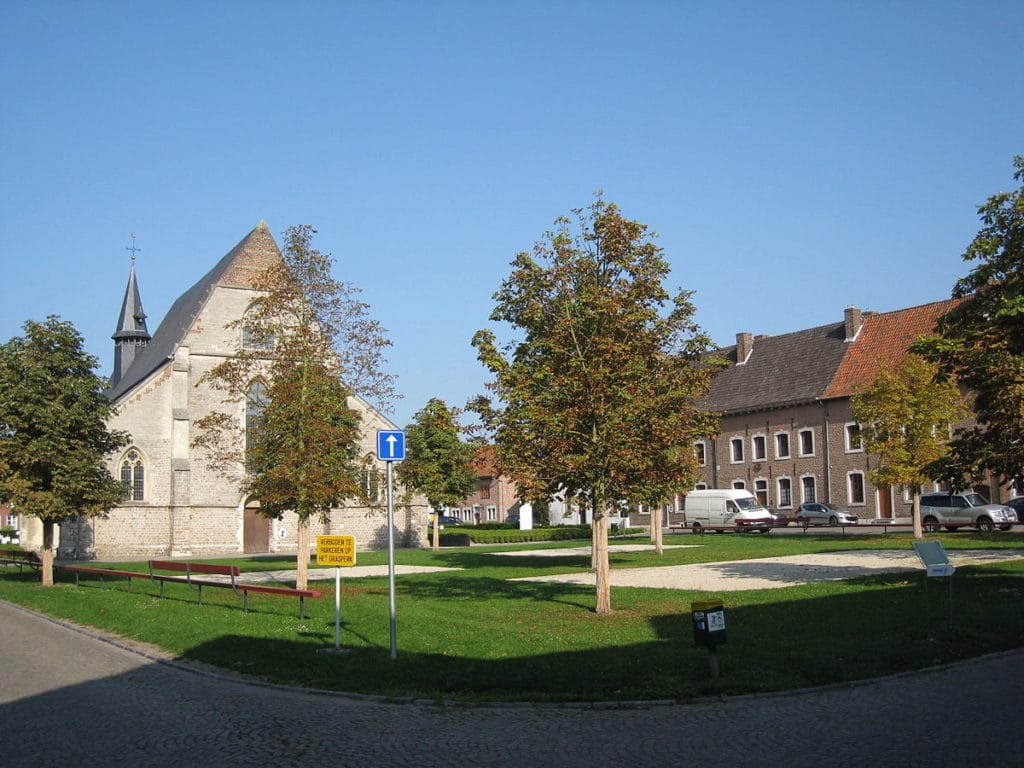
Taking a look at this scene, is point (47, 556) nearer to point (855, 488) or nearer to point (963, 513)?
point (963, 513)

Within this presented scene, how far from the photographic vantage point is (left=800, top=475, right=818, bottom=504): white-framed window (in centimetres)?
5512

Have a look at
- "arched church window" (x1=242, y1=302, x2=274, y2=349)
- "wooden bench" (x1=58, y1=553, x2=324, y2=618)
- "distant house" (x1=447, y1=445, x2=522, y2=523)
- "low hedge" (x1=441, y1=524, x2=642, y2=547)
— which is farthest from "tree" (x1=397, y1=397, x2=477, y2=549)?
"arched church window" (x1=242, y1=302, x2=274, y2=349)

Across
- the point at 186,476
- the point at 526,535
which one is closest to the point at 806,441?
the point at 526,535

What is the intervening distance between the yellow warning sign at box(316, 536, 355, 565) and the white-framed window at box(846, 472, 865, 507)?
145 feet

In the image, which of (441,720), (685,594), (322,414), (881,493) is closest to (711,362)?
(685,594)

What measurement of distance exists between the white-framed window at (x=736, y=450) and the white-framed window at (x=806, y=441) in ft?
16.5

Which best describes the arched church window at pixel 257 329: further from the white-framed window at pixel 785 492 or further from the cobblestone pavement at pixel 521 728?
the white-framed window at pixel 785 492

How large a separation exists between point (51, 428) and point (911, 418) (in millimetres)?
28718

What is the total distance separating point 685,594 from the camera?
19328mm

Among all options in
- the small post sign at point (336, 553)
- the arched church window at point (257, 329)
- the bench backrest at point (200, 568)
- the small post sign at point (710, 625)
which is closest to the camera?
the small post sign at point (710, 625)

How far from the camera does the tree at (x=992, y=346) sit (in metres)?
16.7

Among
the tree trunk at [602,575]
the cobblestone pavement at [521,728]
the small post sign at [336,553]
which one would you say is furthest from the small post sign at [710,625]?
the tree trunk at [602,575]

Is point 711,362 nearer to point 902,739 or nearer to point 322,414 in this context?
point 322,414

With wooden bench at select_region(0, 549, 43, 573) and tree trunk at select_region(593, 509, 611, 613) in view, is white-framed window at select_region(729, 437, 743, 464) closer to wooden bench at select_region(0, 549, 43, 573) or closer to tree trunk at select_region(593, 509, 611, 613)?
wooden bench at select_region(0, 549, 43, 573)
